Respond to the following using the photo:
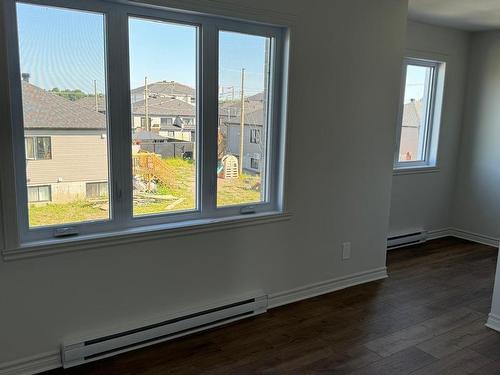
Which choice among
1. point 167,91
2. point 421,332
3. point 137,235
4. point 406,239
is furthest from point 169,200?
point 406,239

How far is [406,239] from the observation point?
190 inches

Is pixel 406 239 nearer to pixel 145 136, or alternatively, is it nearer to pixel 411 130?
pixel 411 130

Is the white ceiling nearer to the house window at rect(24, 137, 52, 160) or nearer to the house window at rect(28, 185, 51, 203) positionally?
the house window at rect(24, 137, 52, 160)

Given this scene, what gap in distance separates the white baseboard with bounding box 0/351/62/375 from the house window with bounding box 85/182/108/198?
3.05 feet

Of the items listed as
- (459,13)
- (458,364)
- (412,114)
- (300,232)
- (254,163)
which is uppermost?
(459,13)

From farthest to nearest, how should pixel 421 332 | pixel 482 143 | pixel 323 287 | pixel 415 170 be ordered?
1. pixel 482 143
2. pixel 415 170
3. pixel 323 287
4. pixel 421 332

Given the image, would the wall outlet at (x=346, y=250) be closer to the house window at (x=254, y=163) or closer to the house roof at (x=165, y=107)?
the house window at (x=254, y=163)

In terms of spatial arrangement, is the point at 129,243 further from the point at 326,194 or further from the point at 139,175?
the point at 326,194

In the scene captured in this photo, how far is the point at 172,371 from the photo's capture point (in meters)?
2.44

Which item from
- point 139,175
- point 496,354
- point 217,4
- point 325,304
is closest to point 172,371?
point 139,175

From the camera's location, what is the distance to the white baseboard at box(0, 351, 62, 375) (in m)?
2.32

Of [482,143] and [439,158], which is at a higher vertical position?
[482,143]

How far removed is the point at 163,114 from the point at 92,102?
447 millimetres

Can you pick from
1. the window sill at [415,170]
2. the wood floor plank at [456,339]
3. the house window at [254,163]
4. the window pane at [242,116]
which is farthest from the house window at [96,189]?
the window sill at [415,170]
